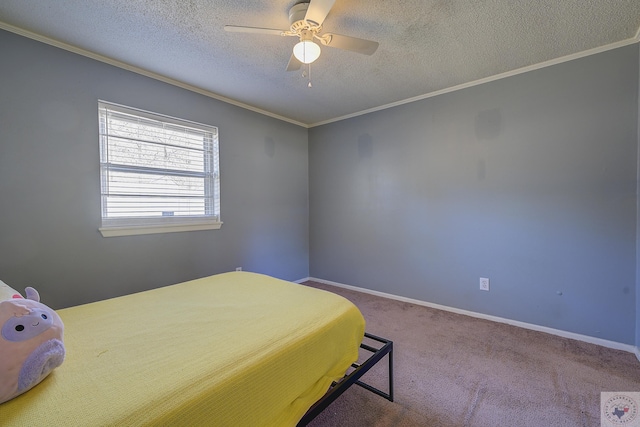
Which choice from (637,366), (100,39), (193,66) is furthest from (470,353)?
(100,39)

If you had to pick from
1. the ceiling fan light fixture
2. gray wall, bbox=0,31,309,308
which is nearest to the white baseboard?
gray wall, bbox=0,31,309,308

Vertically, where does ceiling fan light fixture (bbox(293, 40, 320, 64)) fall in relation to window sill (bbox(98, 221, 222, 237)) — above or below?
above

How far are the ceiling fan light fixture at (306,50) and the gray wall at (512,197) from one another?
187 cm

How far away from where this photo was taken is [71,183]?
216 centimetres

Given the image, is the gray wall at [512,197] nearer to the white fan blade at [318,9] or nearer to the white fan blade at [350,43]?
the white fan blade at [350,43]

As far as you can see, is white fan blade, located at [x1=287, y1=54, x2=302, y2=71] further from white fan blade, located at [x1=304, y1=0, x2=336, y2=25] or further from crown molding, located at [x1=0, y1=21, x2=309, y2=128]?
crown molding, located at [x1=0, y1=21, x2=309, y2=128]

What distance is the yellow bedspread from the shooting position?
801 mm

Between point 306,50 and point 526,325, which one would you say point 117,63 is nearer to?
point 306,50

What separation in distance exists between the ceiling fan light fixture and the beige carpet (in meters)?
2.15

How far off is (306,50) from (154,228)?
2.11 metres

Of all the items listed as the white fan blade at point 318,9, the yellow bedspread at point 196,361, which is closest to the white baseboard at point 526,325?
the yellow bedspread at point 196,361

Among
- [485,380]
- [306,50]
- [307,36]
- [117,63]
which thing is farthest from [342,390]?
[117,63]

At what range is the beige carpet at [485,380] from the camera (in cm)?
152

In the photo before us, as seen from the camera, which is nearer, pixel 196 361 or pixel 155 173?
pixel 196 361
